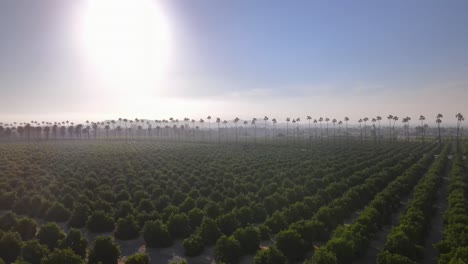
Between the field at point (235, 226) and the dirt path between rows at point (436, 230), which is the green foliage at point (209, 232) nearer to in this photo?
the field at point (235, 226)

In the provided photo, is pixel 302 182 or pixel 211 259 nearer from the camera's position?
pixel 211 259

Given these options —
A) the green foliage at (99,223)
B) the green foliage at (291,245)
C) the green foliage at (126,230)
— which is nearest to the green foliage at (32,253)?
the green foliage at (126,230)

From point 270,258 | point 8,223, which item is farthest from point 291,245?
point 8,223

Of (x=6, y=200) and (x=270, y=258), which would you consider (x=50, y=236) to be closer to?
(x=270, y=258)

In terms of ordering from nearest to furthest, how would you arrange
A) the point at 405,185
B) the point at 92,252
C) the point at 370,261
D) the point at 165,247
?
the point at 92,252 → the point at 370,261 → the point at 165,247 → the point at 405,185

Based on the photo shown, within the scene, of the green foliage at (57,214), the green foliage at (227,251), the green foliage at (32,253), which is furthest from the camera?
the green foliage at (57,214)

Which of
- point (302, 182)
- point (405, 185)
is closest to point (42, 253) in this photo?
point (302, 182)

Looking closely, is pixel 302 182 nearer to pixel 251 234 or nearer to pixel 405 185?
pixel 405 185
